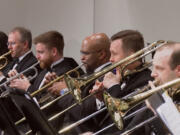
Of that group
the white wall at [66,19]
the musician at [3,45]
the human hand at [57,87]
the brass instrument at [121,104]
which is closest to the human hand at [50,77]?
the human hand at [57,87]

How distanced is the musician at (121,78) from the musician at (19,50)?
1.72 m

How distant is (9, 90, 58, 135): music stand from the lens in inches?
99.1

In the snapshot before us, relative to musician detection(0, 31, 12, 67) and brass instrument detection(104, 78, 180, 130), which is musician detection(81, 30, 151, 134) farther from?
musician detection(0, 31, 12, 67)

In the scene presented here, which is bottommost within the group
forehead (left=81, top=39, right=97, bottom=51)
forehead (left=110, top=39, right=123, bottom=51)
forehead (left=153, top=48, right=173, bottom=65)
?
forehead (left=81, top=39, right=97, bottom=51)

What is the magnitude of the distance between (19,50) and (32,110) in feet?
8.90

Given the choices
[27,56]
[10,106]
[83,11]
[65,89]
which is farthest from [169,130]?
[83,11]

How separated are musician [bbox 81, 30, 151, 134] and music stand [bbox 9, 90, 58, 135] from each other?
2.50 feet

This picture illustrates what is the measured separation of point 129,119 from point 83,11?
293 centimetres

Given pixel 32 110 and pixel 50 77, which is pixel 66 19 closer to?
pixel 50 77

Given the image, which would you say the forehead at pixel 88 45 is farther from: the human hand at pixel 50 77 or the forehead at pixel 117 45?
the forehead at pixel 117 45

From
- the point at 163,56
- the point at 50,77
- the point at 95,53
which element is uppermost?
the point at 163,56

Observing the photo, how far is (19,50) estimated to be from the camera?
5.21 metres

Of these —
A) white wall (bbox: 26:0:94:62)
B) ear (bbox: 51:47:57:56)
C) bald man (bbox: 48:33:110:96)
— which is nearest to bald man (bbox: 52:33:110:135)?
bald man (bbox: 48:33:110:96)

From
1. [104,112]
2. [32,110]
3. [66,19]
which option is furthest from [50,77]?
[66,19]
